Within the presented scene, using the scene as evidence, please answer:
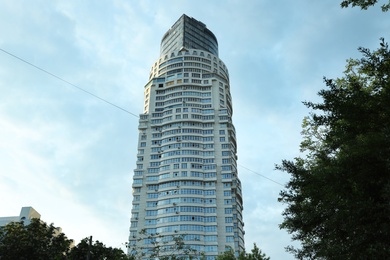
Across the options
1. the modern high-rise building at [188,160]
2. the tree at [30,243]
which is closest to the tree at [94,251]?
the tree at [30,243]

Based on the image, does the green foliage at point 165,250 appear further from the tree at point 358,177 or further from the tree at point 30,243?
the tree at point 358,177

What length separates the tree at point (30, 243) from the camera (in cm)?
3000

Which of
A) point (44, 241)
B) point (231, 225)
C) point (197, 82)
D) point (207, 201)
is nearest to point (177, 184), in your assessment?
point (207, 201)

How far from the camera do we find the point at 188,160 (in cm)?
7794

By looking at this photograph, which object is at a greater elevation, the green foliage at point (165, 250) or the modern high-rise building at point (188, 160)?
the modern high-rise building at point (188, 160)

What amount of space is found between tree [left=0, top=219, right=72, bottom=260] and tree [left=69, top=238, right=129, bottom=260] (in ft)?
4.86

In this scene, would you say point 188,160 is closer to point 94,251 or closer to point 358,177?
point 94,251

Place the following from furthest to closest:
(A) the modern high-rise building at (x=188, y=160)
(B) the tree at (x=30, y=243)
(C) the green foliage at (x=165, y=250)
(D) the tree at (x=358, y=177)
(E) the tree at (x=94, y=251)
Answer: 1. (A) the modern high-rise building at (x=188, y=160)
2. (E) the tree at (x=94, y=251)
3. (B) the tree at (x=30, y=243)
4. (C) the green foliage at (x=165, y=250)
5. (D) the tree at (x=358, y=177)

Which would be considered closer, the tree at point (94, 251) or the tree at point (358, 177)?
the tree at point (358, 177)

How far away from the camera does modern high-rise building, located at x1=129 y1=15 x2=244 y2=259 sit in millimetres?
69812

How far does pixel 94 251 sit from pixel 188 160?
43162 mm

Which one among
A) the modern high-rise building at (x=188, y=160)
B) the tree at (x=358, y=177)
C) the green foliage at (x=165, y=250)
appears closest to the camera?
the tree at (x=358, y=177)

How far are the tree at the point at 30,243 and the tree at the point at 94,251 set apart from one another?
1.48 m

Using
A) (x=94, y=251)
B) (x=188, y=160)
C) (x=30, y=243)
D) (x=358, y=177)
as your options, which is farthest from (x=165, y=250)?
(x=188, y=160)
